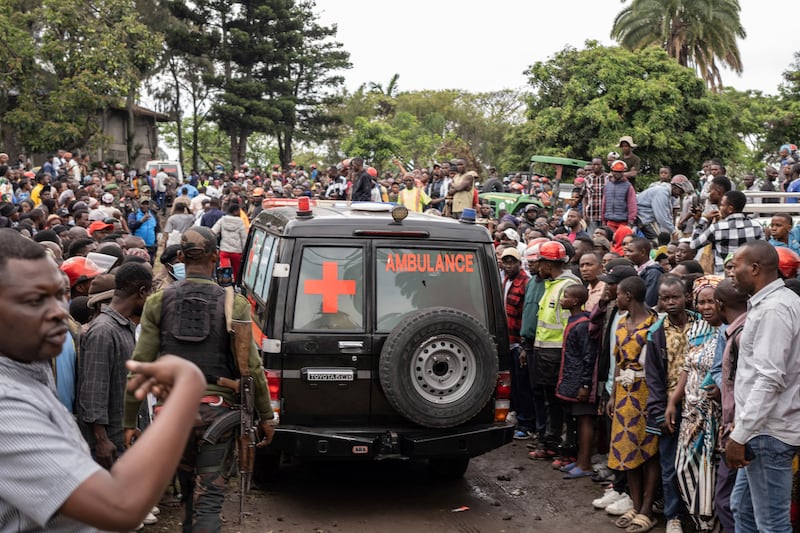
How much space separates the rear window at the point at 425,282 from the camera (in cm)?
640

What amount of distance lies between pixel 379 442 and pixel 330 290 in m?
1.21

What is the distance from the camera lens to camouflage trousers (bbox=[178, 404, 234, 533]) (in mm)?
4633

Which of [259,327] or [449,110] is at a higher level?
[449,110]

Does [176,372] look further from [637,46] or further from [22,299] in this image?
[637,46]

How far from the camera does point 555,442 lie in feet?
26.8

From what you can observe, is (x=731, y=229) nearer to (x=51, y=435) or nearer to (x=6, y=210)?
(x=51, y=435)

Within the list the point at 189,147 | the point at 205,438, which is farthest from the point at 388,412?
the point at 189,147

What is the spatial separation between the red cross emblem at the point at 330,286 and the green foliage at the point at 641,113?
18756mm

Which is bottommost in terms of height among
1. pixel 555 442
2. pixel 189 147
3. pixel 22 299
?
pixel 555 442

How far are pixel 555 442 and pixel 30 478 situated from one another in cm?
684

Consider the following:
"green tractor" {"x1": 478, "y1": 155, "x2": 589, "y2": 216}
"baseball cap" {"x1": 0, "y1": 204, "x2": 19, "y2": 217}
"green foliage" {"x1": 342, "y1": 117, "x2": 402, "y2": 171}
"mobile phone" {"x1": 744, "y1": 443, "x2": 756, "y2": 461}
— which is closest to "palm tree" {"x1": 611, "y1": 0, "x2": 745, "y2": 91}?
"green foliage" {"x1": 342, "y1": 117, "x2": 402, "y2": 171}

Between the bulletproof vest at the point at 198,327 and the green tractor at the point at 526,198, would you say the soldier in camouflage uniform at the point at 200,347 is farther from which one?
the green tractor at the point at 526,198

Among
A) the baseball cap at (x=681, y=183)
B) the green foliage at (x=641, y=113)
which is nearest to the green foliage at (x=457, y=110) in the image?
the green foliage at (x=641, y=113)

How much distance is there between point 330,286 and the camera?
634cm
